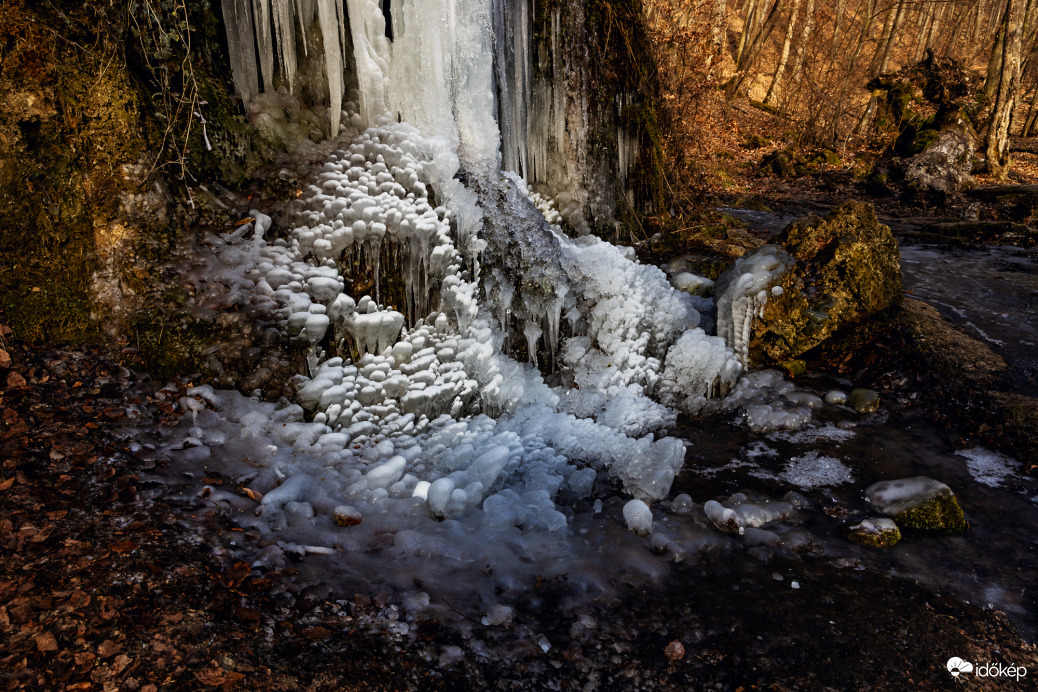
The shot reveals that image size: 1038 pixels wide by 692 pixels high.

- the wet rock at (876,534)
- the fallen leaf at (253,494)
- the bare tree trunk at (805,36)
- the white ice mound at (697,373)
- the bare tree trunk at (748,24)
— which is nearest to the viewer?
the fallen leaf at (253,494)

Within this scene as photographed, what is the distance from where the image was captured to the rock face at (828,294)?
5.18m

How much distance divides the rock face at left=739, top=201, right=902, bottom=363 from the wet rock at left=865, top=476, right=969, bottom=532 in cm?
195

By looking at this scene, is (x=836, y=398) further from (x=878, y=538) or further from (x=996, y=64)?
(x=996, y=64)

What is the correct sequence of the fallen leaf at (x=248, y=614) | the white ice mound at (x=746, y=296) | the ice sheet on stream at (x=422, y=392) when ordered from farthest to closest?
the white ice mound at (x=746, y=296), the ice sheet on stream at (x=422, y=392), the fallen leaf at (x=248, y=614)

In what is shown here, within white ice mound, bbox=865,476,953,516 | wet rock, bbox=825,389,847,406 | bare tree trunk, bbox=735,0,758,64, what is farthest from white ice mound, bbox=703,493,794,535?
bare tree trunk, bbox=735,0,758,64

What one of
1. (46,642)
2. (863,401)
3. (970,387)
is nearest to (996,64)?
(970,387)

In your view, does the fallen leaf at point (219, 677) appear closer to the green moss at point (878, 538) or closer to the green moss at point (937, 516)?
the green moss at point (878, 538)

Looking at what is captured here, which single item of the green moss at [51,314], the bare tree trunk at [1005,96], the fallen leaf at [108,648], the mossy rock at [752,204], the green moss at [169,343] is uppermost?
the bare tree trunk at [1005,96]

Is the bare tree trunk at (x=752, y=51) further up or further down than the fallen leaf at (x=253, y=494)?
further up

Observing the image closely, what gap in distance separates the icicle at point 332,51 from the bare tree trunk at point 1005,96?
13728mm

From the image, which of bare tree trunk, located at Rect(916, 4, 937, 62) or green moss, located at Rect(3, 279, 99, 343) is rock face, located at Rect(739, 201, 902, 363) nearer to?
green moss, located at Rect(3, 279, 99, 343)

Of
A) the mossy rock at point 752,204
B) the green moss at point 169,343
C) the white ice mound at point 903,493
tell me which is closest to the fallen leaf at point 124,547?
the green moss at point 169,343

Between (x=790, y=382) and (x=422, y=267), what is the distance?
331 cm

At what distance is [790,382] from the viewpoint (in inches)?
193
